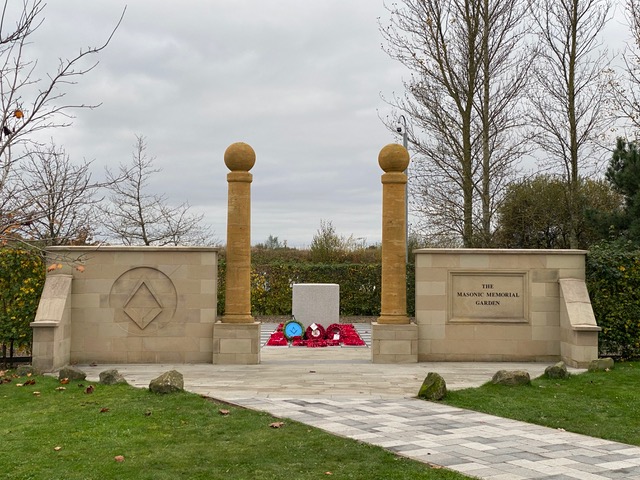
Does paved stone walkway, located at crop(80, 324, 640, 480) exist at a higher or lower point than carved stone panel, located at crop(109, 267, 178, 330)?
lower

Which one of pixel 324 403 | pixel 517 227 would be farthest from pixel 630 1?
pixel 324 403

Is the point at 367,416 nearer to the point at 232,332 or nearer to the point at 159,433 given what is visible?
the point at 159,433

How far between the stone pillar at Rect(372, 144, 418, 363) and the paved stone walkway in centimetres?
77

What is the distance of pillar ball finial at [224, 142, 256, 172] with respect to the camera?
45.6ft

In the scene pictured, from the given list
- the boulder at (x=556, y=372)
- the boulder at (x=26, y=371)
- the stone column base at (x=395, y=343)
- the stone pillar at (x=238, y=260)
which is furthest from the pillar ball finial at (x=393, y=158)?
the boulder at (x=26, y=371)

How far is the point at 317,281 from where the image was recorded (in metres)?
26.9

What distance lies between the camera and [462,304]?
14023 mm

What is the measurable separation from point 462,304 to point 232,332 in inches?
179

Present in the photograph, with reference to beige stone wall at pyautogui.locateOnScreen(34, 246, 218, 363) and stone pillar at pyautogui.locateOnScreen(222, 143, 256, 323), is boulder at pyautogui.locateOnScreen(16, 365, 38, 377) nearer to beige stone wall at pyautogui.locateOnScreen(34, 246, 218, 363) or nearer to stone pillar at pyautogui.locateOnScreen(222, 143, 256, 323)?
beige stone wall at pyautogui.locateOnScreen(34, 246, 218, 363)

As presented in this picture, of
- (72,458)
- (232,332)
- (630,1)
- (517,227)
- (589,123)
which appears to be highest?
(630,1)

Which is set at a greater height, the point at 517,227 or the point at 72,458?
the point at 517,227

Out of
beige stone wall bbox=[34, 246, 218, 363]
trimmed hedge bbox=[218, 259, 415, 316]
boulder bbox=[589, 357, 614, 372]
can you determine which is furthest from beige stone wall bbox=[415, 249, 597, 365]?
trimmed hedge bbox=[218, 259, 415, 316]

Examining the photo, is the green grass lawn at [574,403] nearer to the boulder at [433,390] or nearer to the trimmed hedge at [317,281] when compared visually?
the boulder at [433,390]

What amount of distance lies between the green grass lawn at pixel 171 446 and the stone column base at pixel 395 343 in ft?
16.8
